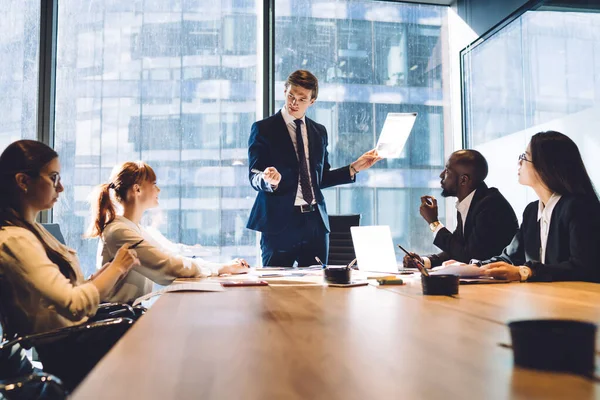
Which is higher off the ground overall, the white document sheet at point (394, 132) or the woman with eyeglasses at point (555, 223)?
the white document sheet at point (394, 132)

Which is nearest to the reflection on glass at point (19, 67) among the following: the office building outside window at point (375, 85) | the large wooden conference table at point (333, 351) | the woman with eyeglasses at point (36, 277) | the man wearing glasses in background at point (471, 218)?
the office building outside window at point (375, 85)

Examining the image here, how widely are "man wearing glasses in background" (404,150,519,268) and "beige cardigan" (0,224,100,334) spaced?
151 cm

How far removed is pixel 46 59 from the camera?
4.20 m

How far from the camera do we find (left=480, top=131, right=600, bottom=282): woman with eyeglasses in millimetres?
1842

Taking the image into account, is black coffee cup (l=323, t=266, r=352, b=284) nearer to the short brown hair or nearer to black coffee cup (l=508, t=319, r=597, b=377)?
black coffee cup (l=508, t=319, r=597, b=377)

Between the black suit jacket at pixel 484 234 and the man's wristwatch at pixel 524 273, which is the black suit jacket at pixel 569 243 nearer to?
the man's wristwatch at pixel 524 273

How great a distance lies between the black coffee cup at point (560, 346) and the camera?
59 cm

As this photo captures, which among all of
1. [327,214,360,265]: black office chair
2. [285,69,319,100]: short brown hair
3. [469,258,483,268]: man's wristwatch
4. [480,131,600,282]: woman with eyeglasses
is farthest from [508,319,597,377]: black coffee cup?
[327,214,360,265]: black office chair

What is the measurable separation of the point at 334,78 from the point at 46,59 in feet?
7.68

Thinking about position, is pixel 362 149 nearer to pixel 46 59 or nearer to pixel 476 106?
pixel 476 106

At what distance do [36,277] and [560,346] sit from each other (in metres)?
1.32

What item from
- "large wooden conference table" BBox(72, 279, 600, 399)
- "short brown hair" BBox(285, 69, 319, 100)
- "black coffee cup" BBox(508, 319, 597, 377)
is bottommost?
"large wooden conference table" BBox(72, 279, 600, 399)

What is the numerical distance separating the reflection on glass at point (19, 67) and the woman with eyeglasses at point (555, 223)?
3.64 metres

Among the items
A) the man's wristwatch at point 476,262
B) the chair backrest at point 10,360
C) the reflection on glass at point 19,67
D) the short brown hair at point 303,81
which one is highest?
the reflection on glass at point 19,67
